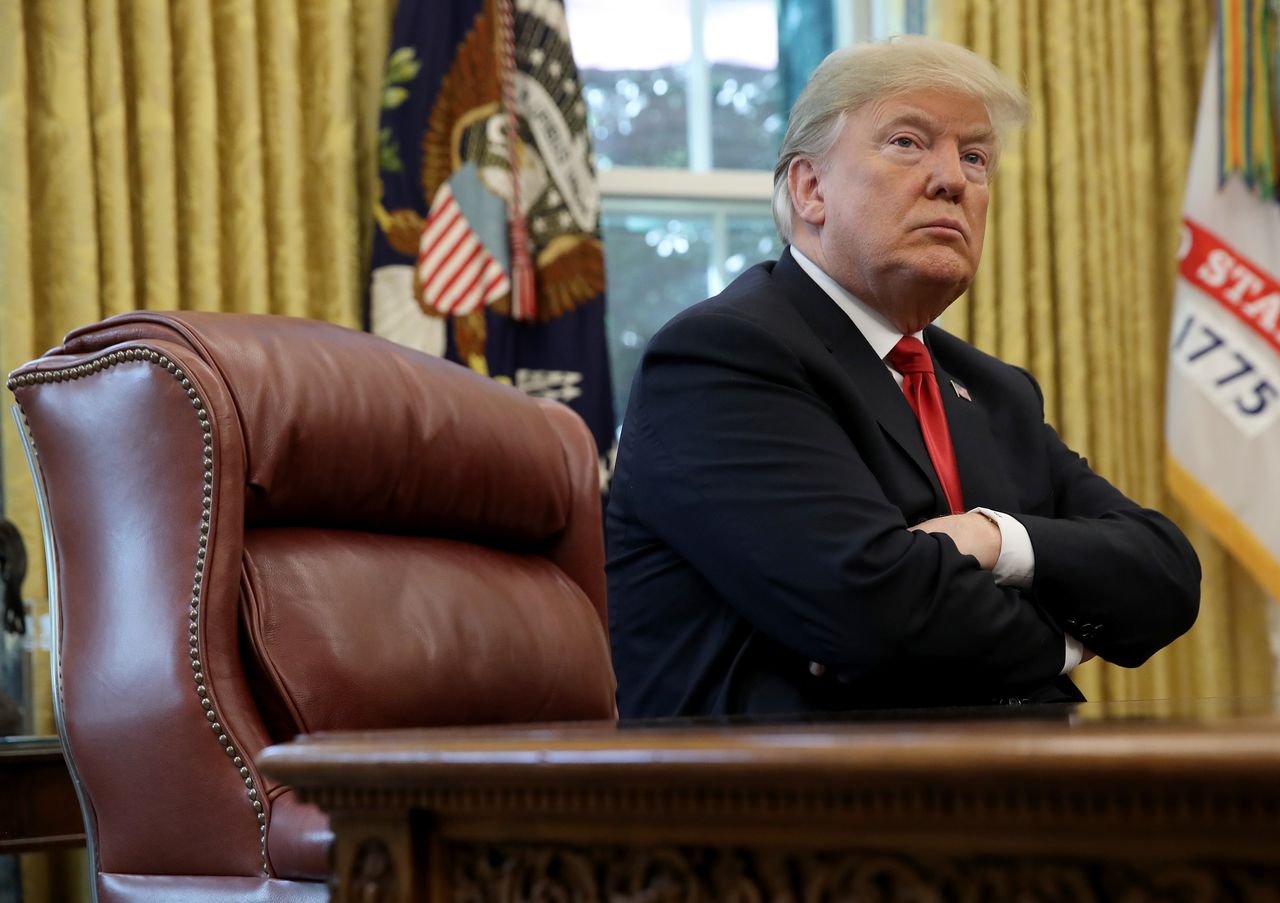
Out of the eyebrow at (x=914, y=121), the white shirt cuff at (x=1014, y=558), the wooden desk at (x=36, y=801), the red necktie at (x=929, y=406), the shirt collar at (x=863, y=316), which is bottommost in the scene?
the wooden desk at (x=36, y=801)

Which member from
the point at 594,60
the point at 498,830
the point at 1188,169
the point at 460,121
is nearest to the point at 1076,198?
the point at 1188,169

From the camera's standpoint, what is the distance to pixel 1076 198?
3.66m

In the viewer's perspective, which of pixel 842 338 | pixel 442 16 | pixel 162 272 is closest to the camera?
pixel 842 338

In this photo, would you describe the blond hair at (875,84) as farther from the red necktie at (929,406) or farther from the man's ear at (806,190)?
the red necktie at (929,406)

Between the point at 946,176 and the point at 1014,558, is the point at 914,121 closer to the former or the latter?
the point at 946,176

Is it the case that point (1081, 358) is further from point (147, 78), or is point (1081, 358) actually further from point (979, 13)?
point (147, 78)

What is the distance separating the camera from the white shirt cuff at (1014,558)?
156cm

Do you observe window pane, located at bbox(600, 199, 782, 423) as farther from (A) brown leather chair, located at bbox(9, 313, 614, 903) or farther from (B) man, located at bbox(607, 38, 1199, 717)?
(A) brown leather chair, located at bbox(9, 313, 614, 903)

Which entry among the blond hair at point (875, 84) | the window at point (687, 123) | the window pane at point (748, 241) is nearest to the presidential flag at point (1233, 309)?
the window at point (687, 123)

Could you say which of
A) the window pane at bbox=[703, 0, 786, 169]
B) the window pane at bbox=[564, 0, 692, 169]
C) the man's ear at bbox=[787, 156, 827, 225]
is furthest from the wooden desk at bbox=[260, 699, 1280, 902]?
the window pane at bbox=[703, 0, 786, 169]

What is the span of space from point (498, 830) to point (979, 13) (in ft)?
10.8

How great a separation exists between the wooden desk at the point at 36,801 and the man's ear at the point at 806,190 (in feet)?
3.81

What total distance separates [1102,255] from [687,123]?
1.09 meters

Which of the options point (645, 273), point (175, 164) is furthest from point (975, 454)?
point (645, 273)
